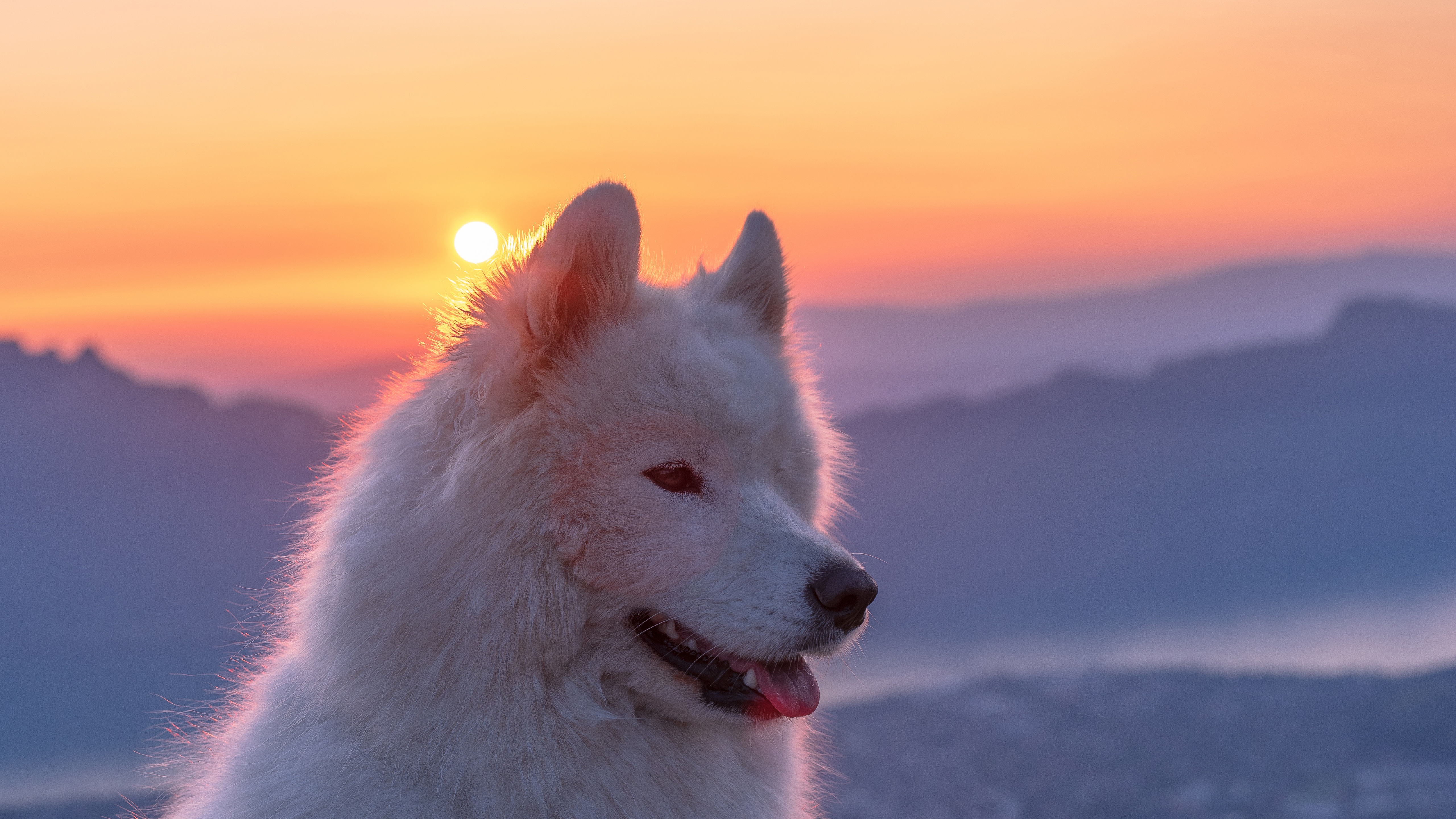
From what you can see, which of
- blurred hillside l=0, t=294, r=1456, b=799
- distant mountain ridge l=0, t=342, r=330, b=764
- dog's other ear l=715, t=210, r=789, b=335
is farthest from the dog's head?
distant mountain ridge l=0, t=342, r=330, b=764

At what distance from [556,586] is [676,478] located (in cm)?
58

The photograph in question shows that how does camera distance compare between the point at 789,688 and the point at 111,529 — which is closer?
the point at 789,688

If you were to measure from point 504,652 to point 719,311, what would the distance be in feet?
5.85

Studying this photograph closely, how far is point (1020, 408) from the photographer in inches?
6019

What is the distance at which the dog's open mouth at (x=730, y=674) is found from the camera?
140 inches

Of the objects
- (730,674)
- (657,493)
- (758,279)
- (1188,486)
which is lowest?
(730,674)

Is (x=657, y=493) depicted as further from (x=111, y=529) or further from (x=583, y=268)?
(x=111, y=529)

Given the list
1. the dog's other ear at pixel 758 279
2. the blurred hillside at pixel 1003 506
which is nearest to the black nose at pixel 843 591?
the dog's other ear at pixel 758 279

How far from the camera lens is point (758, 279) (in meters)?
4.70

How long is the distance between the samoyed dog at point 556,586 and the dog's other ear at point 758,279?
2.65ft

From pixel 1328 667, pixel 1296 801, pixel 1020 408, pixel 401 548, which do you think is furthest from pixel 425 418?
pixel 1020 408

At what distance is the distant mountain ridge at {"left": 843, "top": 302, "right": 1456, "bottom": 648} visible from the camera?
12712 centimetres

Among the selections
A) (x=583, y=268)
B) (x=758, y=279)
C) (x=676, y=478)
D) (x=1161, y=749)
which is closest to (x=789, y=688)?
(x=676, y=478)

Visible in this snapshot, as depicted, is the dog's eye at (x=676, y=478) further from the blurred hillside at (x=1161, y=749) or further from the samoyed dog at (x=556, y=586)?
the blurred hillside at (x=1161, y=749)
